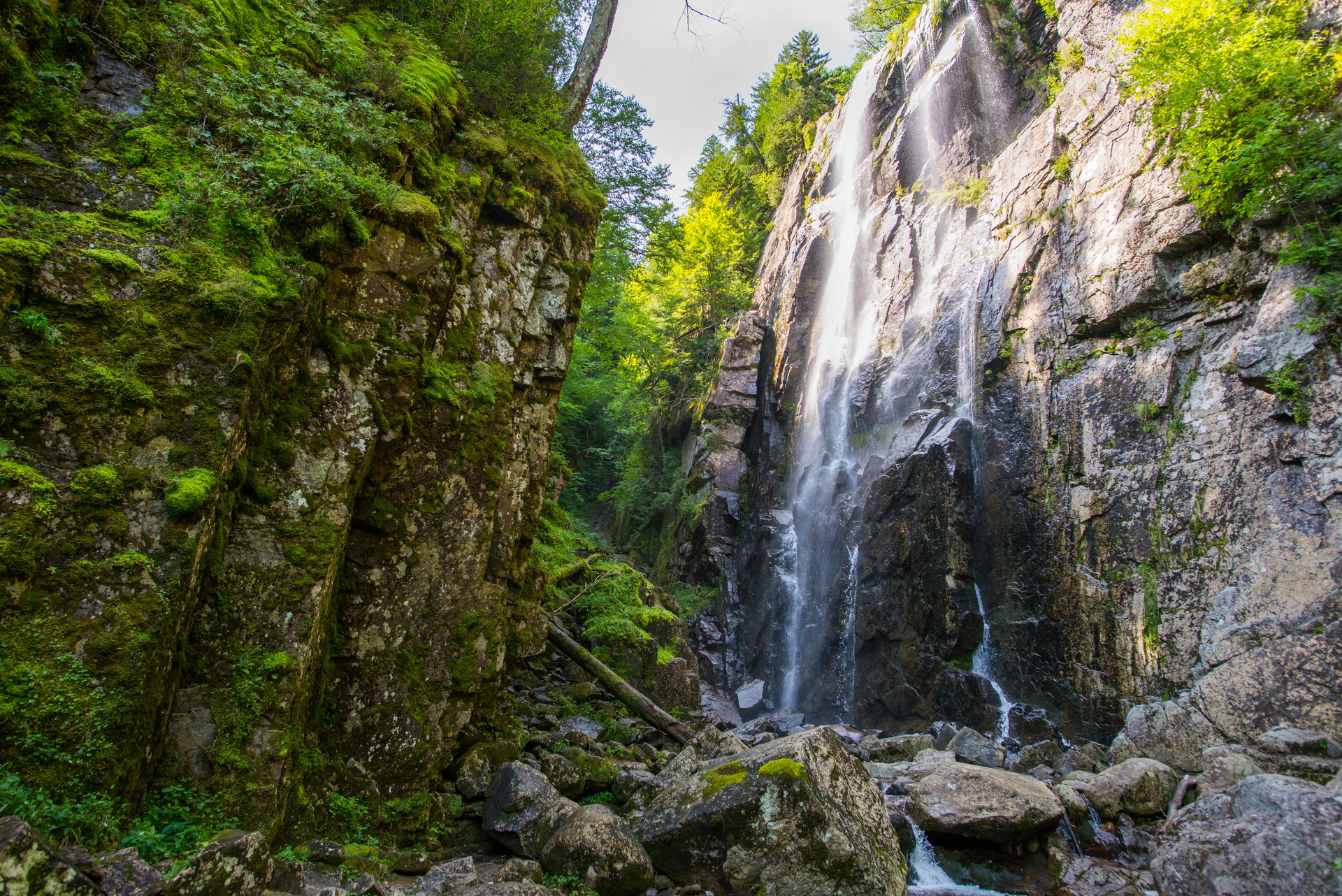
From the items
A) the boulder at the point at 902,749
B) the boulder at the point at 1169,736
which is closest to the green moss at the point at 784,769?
the boulder at the point at 1169,736

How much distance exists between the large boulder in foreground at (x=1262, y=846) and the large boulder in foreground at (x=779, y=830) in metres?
2.45

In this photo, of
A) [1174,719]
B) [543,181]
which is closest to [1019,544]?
[1174,719]

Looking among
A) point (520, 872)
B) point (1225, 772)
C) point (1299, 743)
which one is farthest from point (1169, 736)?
point (520, 872)

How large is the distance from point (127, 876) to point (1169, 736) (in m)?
10.9

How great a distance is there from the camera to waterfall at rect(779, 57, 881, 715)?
16609 millimetres

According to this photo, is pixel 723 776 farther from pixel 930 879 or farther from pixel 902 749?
pixel 902 749

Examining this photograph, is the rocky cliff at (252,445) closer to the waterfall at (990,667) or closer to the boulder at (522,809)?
the boulder at (522,809)

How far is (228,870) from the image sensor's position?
2.60 m

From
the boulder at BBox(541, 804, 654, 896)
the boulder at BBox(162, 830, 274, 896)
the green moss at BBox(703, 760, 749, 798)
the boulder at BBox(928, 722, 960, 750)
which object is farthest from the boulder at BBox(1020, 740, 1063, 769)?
the boulder at BBox(162, 830, 274, 896)

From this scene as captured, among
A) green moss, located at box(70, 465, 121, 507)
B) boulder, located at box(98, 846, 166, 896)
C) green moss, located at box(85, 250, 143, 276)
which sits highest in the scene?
green moss, located at box(85, 250, 143, 276)

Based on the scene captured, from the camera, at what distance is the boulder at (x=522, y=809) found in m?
4.95

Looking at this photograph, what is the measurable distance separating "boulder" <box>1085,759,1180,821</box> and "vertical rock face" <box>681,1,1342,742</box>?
3.84 ft

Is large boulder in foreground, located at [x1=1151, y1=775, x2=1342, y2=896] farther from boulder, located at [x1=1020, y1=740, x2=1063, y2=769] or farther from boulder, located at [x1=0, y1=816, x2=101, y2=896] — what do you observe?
boulder, located at [x1=0, y1=816, x2=101, y2=896]

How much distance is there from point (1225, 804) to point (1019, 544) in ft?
24.0
